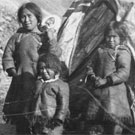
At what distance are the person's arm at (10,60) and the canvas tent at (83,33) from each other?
57 centimetres

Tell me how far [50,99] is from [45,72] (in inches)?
10.9

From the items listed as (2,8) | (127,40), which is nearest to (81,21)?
(127,40)

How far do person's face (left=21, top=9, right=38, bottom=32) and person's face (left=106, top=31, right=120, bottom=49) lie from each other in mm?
1065

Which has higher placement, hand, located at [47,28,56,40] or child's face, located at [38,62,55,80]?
hand, located at [47,28,56,40]

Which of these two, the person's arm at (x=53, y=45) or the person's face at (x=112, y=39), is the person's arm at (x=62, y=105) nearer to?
the person's face at (x=112, y=39)

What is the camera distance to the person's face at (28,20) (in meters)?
7.09

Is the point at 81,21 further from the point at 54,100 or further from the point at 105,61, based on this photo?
the point at 54,100

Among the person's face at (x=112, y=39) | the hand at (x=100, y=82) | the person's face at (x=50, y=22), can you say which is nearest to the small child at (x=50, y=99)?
the hand at (x=100, y=82)

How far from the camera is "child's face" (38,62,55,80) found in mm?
6180

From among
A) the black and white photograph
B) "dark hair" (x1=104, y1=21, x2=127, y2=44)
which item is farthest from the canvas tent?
"dark hair" (x1=104, y1=21, x2=127, y2=44)

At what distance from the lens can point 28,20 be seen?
7.11m

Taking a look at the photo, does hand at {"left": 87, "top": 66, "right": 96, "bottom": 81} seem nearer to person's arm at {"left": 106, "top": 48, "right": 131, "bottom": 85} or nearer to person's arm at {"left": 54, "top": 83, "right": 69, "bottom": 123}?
person's arm at {"left": 106, "top": 48, "right": 131, "bottom": 85}

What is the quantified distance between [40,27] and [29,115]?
1.41 m

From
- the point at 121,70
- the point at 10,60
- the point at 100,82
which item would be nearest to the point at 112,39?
the point at 121,70
